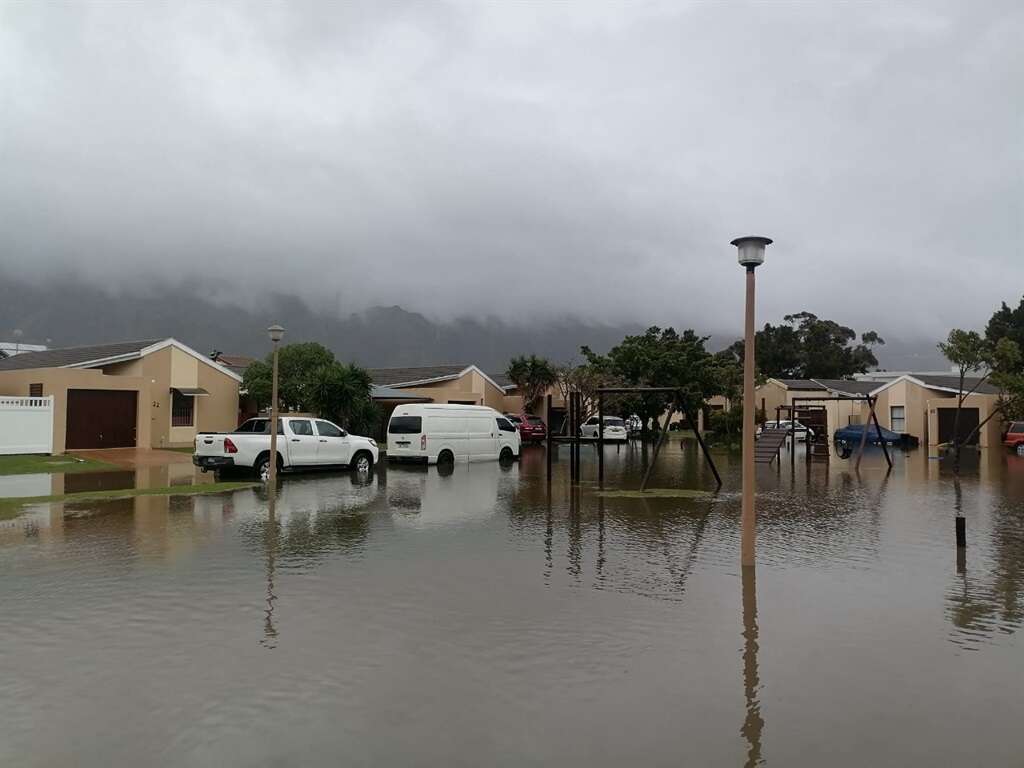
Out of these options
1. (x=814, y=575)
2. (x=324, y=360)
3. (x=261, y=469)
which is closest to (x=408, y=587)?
(x=814, y=575)

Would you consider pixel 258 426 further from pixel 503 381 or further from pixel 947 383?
pixel 947 383

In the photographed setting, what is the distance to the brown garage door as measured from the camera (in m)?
29.6

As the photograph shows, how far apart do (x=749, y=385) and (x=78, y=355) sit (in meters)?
34.9

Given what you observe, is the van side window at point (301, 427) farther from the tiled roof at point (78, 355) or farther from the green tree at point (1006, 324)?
the green tree at point (1006, 324)

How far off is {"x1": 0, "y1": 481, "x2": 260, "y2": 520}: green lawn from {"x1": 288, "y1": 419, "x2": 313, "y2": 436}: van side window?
2331 mm

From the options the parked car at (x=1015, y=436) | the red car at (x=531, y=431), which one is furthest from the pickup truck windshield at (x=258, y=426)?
the parked car at (x=1015, y=436)

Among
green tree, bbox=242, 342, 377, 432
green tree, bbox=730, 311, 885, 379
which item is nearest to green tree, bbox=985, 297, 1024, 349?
green tree, bbox=730, 311, 885, 379

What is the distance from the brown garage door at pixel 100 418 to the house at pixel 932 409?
3868 cm

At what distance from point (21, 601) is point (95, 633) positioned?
5.47 feet

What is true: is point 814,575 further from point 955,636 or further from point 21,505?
point 21,505

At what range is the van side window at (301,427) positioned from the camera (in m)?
21.8

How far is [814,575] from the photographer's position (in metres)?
9.32

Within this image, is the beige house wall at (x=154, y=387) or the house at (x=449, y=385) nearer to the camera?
the beige house wall at (x=154, y=387)

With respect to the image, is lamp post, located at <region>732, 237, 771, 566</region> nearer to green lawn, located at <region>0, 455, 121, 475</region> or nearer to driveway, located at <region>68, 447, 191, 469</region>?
green lawn, located at <region>0, 455, 121, 475</region>
